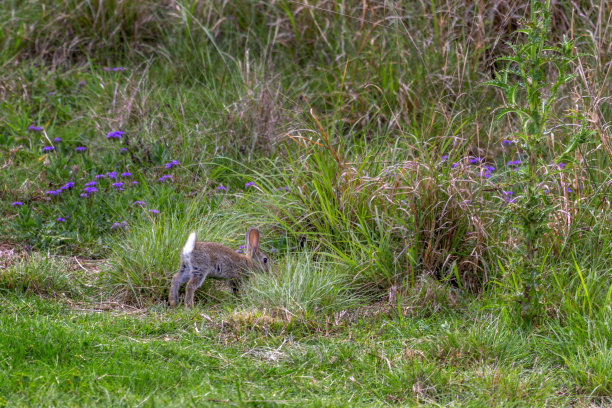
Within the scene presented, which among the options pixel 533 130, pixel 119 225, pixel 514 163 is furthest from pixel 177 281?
pixel 514 163

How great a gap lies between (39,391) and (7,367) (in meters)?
0.46

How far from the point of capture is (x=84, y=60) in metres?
10.0

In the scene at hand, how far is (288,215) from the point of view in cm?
657

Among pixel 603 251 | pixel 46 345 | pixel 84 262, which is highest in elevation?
pixel 603 251

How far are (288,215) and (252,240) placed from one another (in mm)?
452

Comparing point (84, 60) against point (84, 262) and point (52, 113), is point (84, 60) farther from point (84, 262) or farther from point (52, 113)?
point (84, 262)

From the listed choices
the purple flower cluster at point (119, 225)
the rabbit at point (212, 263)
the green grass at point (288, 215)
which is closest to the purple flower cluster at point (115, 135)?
the green grass at point (288, 215)

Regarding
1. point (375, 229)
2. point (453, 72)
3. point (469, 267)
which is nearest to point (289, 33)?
point (453, 72)

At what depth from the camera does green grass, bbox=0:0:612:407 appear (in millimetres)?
4449

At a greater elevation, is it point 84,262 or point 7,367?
point 7,367

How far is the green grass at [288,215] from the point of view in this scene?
4.45 metres

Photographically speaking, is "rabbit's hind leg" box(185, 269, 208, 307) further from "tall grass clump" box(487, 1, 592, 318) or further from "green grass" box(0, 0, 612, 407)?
"tall grass clump" box(487, 1, 592, 318)

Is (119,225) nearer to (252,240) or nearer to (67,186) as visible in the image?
(67,186)

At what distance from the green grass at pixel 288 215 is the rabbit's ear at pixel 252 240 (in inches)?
9.7
